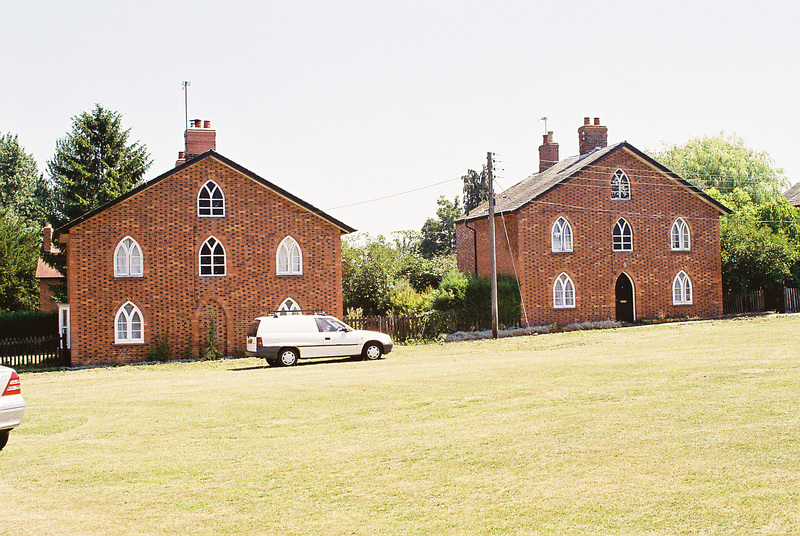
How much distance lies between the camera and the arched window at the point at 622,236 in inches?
1554

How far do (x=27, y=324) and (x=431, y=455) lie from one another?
3440cm

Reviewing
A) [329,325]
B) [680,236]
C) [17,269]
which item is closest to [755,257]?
[680,236]

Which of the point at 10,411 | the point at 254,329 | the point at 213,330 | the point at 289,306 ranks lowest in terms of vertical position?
the point at 10,411

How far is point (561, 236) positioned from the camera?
38.3 metres

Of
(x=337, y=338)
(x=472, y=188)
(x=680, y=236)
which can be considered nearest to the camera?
(x=337, y=338)

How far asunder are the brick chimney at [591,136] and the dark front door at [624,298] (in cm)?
742

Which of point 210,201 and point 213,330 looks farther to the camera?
point 210,201

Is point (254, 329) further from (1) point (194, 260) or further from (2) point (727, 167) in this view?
(2) point (727, 167)

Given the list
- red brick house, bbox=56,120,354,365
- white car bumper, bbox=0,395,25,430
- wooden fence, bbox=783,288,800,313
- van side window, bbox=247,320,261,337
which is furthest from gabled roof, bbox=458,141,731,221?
white car bumper, bbox=0,395,25,430

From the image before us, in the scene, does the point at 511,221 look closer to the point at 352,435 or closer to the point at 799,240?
the point at 799,240

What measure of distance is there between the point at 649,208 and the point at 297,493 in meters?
34.8

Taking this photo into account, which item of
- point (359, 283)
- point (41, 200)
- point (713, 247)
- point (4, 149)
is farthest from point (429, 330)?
point (4, 149)

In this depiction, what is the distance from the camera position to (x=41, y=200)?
220ft

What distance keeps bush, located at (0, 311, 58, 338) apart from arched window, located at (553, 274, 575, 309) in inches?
932
